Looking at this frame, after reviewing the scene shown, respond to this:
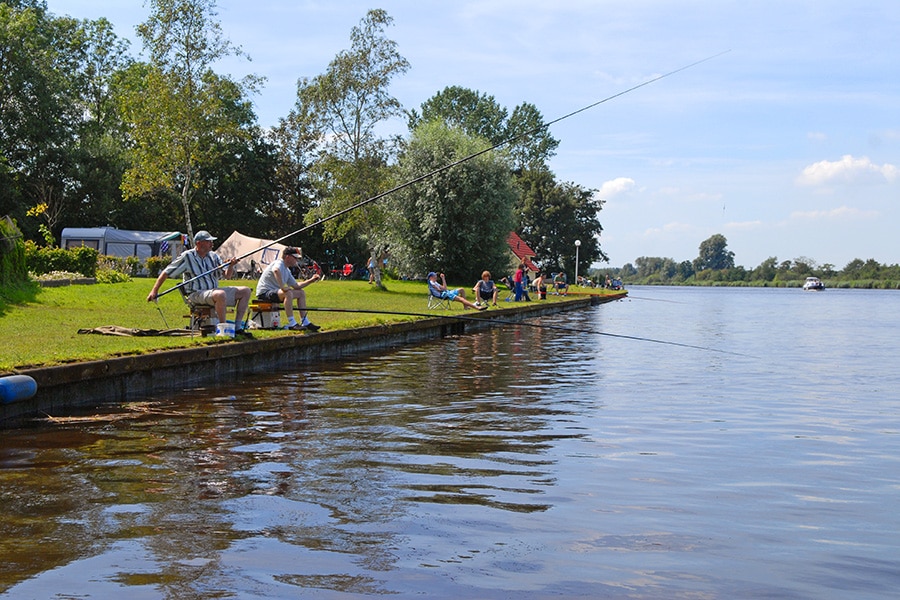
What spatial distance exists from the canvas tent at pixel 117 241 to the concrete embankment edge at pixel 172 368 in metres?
34.7

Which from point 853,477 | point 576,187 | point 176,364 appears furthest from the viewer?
point 576,187

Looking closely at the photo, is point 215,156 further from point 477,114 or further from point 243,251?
point 477,114

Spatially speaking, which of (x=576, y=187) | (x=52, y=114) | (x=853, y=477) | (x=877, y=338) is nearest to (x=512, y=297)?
Result: (x=877, y=338)

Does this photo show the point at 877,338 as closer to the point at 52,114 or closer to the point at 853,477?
the point at 853,477

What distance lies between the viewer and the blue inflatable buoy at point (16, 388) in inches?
317

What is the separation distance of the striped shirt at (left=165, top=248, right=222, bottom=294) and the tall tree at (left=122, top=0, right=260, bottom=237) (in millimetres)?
23283

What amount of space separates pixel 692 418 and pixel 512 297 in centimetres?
2984

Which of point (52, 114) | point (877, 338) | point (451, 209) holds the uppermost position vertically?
point (52, 114)

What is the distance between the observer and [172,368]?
1129cm

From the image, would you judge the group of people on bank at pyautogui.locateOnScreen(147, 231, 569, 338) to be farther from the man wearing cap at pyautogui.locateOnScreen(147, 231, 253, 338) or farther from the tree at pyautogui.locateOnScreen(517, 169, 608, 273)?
the tree at pyautogui.locateOnScreen(517, 169, 608, 273)

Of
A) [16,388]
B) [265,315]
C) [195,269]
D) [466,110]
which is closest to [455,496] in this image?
[16,388]

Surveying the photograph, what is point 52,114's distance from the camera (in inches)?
2012

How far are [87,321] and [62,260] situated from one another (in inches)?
582

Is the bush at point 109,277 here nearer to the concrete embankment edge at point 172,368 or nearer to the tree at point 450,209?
the concrete embankment edge at point 172,368
